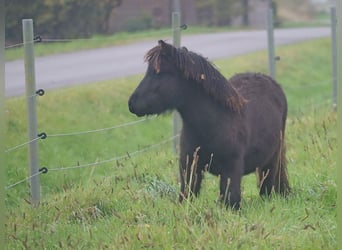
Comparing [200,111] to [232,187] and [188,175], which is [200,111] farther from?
[232,187]

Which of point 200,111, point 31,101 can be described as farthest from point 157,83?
point 31,101

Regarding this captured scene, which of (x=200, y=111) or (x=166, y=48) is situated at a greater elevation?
(x=166, y=48)

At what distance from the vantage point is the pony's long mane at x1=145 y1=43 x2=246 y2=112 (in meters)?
5.92

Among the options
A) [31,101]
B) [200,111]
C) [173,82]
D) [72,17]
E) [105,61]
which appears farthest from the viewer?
[72,17]

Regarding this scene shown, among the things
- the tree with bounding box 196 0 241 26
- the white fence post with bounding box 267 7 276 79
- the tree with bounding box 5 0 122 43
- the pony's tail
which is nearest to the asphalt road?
the tree with bounding box 5 0 122 43

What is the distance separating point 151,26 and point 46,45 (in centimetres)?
974

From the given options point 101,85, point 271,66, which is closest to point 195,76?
point 271,66

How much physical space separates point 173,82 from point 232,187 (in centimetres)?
105

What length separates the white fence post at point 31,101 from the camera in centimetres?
664

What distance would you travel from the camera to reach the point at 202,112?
6156 millimetres

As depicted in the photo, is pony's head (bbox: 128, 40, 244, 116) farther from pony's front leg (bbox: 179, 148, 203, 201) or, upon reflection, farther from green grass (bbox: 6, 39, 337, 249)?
green grass (bbox: 6, 39, 337, 249)

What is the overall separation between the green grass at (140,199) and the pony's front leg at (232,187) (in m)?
0.12

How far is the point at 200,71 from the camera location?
6059 mm

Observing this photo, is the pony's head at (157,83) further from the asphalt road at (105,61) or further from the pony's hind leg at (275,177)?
the asphalt road at (105,61)
